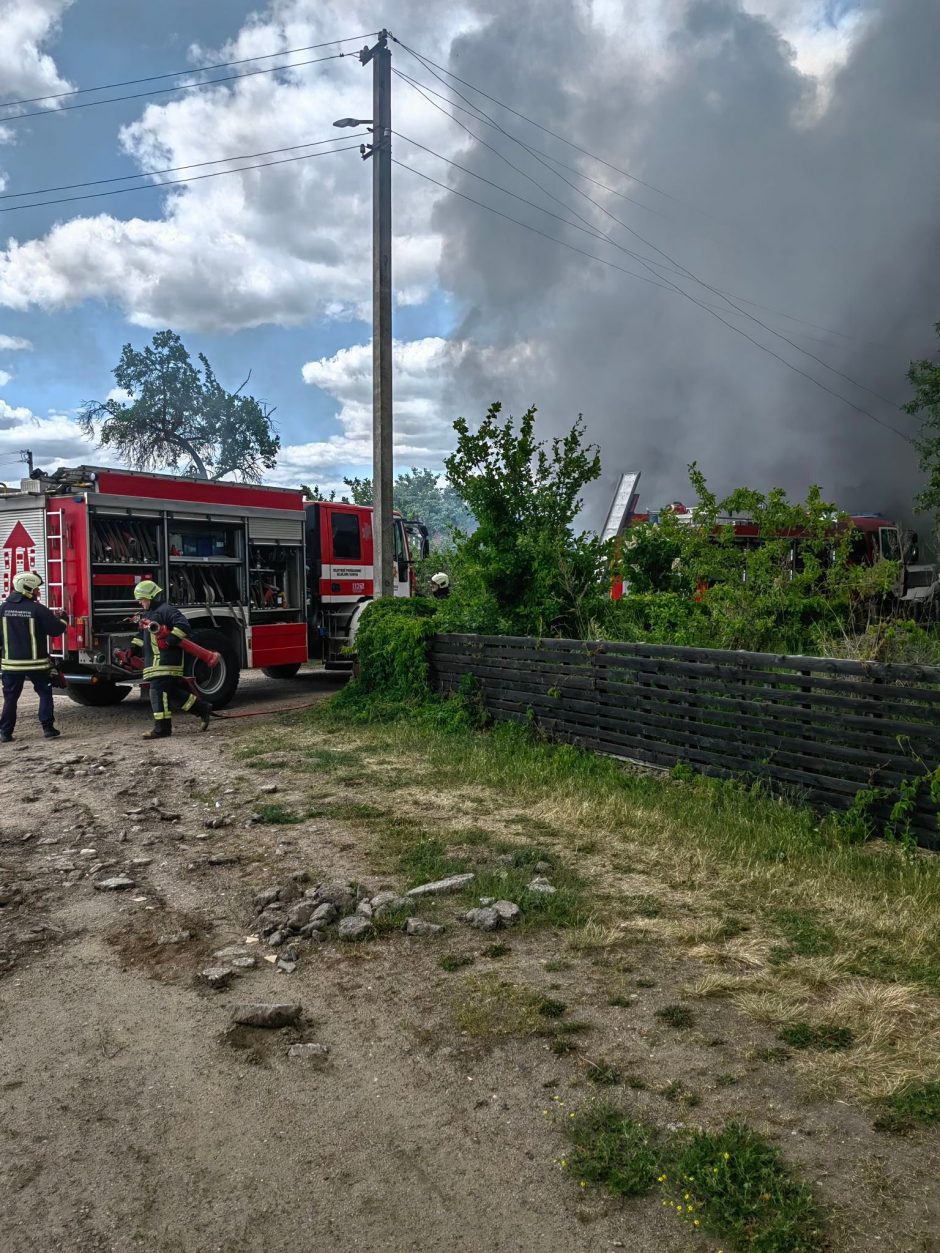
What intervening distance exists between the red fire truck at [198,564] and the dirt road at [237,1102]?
5.79 m

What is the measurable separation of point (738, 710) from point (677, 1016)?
11.1 ft

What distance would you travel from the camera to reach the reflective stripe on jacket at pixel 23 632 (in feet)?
32.9

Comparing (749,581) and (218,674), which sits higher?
(749,581)

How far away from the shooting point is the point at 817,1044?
3346mm

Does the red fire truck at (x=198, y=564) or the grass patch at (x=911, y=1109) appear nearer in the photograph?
the grass patch at (x=911, y=1109)

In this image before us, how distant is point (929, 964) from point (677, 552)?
622cm

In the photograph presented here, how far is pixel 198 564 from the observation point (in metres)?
12.0

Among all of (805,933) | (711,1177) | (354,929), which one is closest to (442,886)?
(354,929)

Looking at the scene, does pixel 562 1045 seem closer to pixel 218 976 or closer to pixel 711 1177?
pixel 711 1177

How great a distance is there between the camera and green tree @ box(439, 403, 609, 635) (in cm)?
950

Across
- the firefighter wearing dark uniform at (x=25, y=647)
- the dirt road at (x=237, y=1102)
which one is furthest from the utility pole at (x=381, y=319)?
the dirt road at (x=237, y=1102)

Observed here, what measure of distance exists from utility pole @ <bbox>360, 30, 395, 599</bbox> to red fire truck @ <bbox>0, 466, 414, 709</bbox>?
54.1 inches

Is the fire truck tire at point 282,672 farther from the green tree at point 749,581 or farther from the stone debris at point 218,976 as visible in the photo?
the stone debris at point 218,976

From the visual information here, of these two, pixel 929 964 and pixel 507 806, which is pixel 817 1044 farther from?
pixel 507 806
